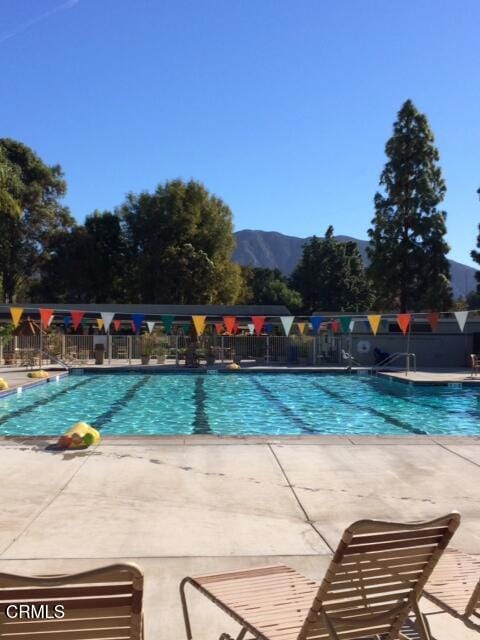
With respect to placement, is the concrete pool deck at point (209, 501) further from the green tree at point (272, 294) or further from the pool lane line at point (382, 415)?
the green tree at point (272, 294)

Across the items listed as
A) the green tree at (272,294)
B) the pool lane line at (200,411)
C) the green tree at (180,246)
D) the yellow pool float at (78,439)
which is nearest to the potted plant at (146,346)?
the pool lane line at (200,411)

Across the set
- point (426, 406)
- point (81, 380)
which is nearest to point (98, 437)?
point (426, 406)

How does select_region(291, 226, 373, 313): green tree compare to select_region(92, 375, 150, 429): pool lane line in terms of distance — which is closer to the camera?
select_region(92, 375, 150, 429): pool lane line

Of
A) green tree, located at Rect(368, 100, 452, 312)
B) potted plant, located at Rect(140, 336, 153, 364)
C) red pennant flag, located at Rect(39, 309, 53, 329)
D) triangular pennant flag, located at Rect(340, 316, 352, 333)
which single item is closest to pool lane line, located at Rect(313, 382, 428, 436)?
triangular pennant flag, located at Rect(340, 316, 352, 333)

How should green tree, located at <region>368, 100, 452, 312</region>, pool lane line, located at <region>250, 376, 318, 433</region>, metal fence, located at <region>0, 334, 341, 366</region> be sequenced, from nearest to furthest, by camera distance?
pool lane line, located at <region>250, 376, 318, 433</region>, metal fence, located at <region>0, 334, 341, 366</region>, green tree, located at <region>368, 100, 452, 312</region>

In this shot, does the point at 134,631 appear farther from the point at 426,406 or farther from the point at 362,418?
the point at 426,406

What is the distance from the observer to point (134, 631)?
2.13 meters

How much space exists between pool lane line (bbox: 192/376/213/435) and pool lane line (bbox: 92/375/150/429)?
1.84 metres

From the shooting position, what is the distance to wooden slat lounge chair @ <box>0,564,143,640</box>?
6.75ft

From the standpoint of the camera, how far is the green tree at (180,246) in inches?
1678

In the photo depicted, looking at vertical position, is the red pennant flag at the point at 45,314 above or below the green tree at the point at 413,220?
below

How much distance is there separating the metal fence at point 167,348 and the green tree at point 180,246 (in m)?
11.7

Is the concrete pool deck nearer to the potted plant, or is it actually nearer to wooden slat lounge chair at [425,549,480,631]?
wooden slat lounge chair at [425,549,480,631]

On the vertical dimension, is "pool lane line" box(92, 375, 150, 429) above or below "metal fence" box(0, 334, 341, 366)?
below
